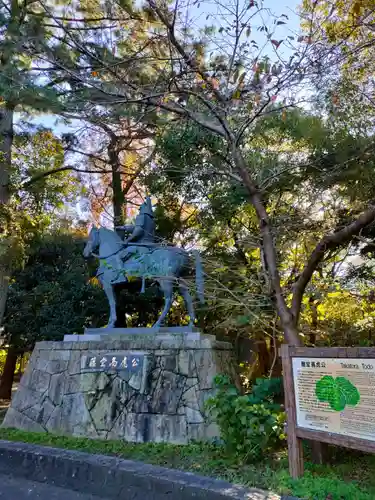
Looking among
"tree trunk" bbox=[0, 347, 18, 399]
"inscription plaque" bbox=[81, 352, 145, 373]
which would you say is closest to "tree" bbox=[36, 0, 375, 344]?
"inscription plaque" bbox=[81, 352, 145, 373]

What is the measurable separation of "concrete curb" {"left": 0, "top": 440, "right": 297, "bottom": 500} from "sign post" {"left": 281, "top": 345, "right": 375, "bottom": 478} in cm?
54

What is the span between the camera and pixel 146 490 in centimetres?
341

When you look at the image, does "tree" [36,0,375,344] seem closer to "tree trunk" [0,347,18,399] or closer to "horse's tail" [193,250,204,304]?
"horse's tail" [193,250,204,304]

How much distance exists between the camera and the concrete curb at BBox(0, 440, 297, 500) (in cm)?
312

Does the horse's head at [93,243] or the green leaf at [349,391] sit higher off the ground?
the horse's head at [93,243]

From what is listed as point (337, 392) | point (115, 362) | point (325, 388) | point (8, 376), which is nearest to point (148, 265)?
point (115, 362)

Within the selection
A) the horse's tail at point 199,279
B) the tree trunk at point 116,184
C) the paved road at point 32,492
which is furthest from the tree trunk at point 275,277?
the tree trunk at point 116,184

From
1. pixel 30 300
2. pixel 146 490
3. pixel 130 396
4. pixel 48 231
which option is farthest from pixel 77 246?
pixel 146 490

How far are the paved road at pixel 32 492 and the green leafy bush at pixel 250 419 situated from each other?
1.33 meters

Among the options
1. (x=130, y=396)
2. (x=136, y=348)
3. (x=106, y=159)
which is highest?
(x=106, y=159)

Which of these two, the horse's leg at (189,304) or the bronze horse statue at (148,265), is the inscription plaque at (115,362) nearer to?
the bronze horse statue at (148,265)

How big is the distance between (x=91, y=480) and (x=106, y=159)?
824 centimetres

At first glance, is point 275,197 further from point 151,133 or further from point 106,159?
point 106,159

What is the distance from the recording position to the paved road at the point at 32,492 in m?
3.60
